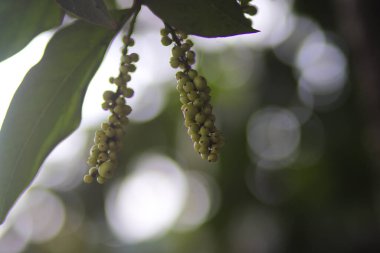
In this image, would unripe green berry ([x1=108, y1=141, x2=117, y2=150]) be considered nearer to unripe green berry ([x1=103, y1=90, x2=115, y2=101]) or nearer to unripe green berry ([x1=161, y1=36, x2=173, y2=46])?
unripe green berry ([x1=103, y1=90, x2=115, y2=101])

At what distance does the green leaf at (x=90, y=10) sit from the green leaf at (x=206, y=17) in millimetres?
76

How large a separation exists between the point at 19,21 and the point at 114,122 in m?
0.20

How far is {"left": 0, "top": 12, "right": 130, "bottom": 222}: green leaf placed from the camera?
73 centimetres

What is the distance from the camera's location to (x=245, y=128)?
346 cm

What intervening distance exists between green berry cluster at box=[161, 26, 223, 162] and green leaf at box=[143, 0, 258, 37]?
4cm

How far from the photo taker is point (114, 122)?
0.77 metres

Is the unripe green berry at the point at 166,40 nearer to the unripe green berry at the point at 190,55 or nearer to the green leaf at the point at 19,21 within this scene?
the unripe green berry at the point at 190,55

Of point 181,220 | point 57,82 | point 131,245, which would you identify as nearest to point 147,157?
point 181,220

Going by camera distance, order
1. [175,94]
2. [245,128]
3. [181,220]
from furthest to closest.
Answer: [181,220]
[175,94]
[245,128]

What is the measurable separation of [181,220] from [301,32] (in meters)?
2.36

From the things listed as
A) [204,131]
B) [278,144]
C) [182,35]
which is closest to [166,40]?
[182,35]

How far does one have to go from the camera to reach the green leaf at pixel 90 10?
60 centimetres

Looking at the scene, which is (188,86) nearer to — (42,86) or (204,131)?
(204,131)

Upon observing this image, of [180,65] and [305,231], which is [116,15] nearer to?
[180,65]
